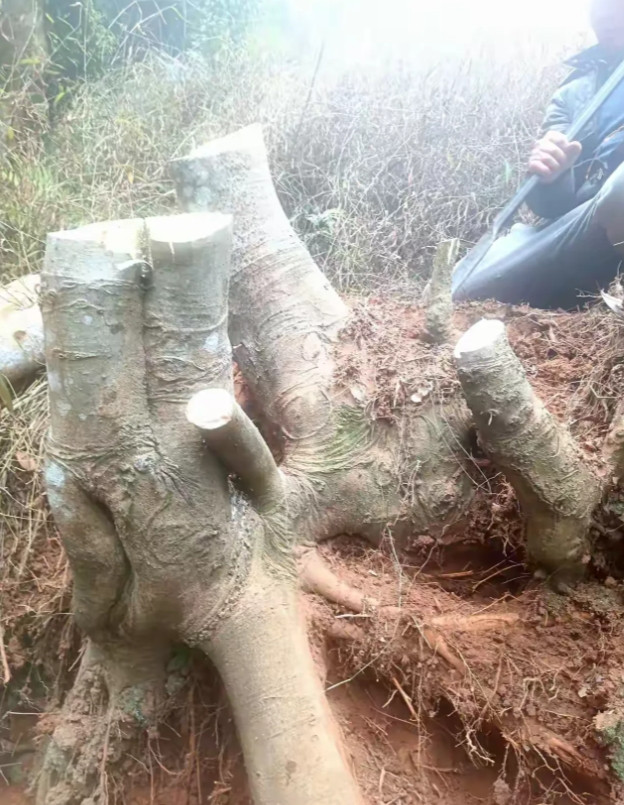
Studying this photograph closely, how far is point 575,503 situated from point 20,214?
186 cm

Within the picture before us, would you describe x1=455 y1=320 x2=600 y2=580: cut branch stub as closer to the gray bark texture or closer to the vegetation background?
the gray bark texture

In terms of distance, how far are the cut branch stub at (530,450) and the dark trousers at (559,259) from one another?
21.9 inches

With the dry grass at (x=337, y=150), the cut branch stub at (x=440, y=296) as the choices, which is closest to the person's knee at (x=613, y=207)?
the cut branch stub at (x=440, y=296)

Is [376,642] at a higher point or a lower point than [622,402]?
lower

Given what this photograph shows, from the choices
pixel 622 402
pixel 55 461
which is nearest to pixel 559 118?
pixel 622 402

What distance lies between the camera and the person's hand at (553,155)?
5.64 feet

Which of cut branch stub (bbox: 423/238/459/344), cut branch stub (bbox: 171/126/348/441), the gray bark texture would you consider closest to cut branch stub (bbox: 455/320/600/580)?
the gray bark texture

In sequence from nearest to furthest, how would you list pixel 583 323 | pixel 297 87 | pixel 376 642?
pixel 376 642
pixel 583 323
pixel 297 87

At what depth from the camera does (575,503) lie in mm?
1407

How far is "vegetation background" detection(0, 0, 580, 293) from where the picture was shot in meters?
2.25

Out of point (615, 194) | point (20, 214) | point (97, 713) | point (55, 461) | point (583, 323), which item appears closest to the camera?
point (55, 461)

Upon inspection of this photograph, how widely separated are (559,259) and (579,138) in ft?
0.95

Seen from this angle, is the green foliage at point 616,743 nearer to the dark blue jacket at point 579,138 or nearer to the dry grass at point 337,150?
the dark blue jacket at point 579,138

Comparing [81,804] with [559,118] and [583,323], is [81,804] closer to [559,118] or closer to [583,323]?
[583,323]
